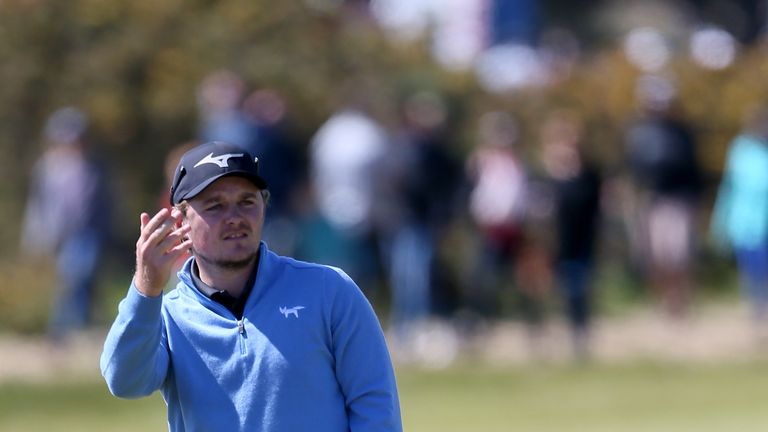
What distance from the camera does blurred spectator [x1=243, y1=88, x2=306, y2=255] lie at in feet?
50.8

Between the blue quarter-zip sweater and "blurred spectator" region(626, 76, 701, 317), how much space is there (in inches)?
473

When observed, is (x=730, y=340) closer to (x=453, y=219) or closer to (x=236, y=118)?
(x=453, y=219)

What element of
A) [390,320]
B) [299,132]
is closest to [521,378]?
[390,320]

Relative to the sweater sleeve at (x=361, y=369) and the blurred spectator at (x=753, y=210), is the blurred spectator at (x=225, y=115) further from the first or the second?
the sweater sleeve at (x=361, y=369)

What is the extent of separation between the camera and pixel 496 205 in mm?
16094

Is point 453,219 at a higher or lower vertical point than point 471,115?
lower

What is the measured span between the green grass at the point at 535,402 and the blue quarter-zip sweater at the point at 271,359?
709 centimetres

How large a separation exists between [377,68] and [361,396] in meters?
14.7

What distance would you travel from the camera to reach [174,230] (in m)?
4.80

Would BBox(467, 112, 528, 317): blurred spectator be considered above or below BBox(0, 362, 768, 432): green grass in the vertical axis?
above

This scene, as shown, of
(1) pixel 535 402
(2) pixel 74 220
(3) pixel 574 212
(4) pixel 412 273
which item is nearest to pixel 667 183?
(3) pixel 574 212

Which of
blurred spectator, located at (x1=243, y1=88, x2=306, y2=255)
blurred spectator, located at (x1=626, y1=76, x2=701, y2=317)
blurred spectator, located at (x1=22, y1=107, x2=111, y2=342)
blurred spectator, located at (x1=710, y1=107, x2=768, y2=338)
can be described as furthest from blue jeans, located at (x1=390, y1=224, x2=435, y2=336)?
blurred spectator, located at (x1=710, y1=107, x2=768, y2=338)

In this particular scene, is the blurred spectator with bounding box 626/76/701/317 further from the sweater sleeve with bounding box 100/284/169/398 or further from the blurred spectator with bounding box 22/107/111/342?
the sweater sleeve with bounding box 100/284/169/398

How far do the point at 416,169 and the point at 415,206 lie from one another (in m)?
0.36
